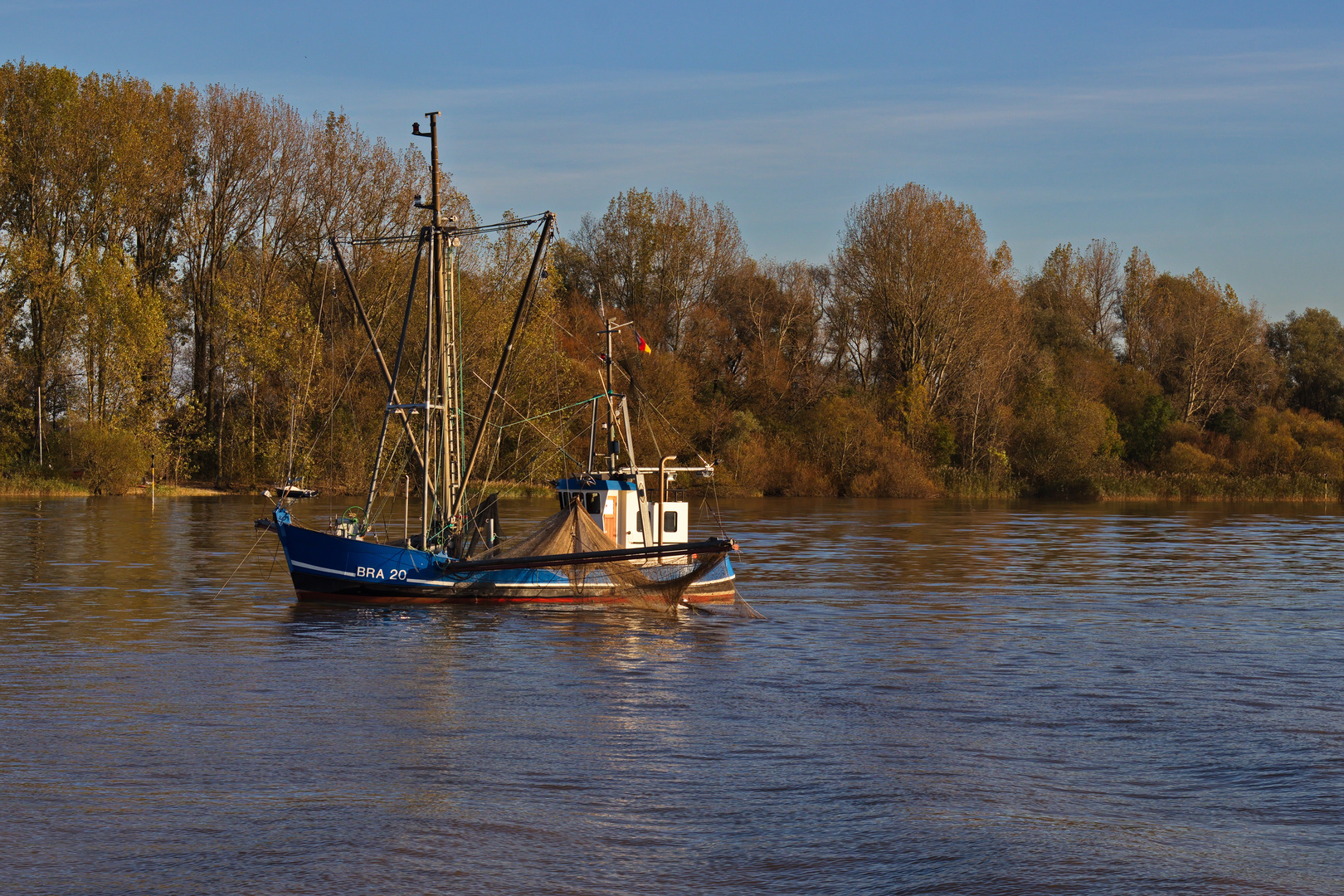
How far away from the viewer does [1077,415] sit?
8194cm

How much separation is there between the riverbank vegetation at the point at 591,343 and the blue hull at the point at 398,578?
1137 inches

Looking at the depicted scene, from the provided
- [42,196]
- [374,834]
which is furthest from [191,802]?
[42,196]

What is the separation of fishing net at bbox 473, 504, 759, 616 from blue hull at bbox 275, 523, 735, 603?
0.40ft

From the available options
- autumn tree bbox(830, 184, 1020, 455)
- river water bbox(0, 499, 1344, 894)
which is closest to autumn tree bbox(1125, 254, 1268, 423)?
autumn tree bbox(830, 184, 1020, 455)

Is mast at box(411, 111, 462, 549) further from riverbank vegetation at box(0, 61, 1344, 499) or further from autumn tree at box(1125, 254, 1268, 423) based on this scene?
autumn tree at box(1125, 254, 1268, 423)

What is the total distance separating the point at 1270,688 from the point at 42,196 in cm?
6554

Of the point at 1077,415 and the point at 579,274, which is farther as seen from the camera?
the point at 579,274

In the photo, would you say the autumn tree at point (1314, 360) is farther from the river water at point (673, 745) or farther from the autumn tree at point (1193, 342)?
the river water at point (673, 745)

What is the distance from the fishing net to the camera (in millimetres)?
26547

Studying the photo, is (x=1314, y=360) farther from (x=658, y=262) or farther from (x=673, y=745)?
(x=673, y=745)

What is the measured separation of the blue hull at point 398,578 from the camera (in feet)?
86.4

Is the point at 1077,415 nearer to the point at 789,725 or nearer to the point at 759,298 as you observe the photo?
the point at 759,298

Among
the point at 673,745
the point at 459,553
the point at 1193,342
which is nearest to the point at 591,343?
the point at 1193,342

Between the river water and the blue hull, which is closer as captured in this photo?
the river water
